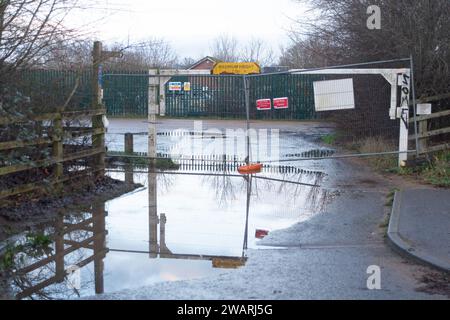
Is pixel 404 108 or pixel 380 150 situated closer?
pixel 404 108

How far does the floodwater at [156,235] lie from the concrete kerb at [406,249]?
5.34ft

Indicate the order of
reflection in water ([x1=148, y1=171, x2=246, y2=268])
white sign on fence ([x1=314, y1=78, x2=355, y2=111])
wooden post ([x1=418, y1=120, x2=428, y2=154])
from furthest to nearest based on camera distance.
Answer: white sign on fence ([x1=314, y1=78, x2=355, y2=111]) < wooden post ([x1=418, y1=120, x2=428, y2=154]) < reflection in water ([x1=148, y1=171, x2=246, y2=268])

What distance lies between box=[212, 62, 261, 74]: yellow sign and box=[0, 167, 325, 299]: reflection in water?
3.53 meters

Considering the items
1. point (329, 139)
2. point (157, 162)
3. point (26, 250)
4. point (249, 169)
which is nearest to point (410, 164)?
point (249, 169)

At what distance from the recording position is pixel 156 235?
8.75 metres

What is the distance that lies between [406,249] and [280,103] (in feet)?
26.3

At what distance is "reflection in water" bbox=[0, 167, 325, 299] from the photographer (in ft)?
22.0

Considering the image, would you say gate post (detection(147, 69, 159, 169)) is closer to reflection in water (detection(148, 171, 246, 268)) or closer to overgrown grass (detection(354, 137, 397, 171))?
reflection in water (detection(148, 171, 246, 268))

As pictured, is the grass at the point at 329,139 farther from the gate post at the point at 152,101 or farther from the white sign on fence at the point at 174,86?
the gate post at the point at 152,101

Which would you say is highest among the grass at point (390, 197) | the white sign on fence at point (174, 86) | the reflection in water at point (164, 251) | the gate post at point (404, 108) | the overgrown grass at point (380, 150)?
the white sign on fence at point (174, 86)

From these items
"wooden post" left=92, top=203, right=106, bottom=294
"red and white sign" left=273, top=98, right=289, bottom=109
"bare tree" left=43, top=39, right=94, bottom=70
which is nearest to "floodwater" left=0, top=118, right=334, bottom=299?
"wooden post" left=92, top=203, right=106, bottom=294

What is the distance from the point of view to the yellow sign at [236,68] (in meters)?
15.1

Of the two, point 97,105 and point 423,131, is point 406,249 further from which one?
point 97,105

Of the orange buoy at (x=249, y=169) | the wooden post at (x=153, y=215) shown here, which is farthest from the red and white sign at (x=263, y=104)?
the wooden post at (x=153, y=215)
